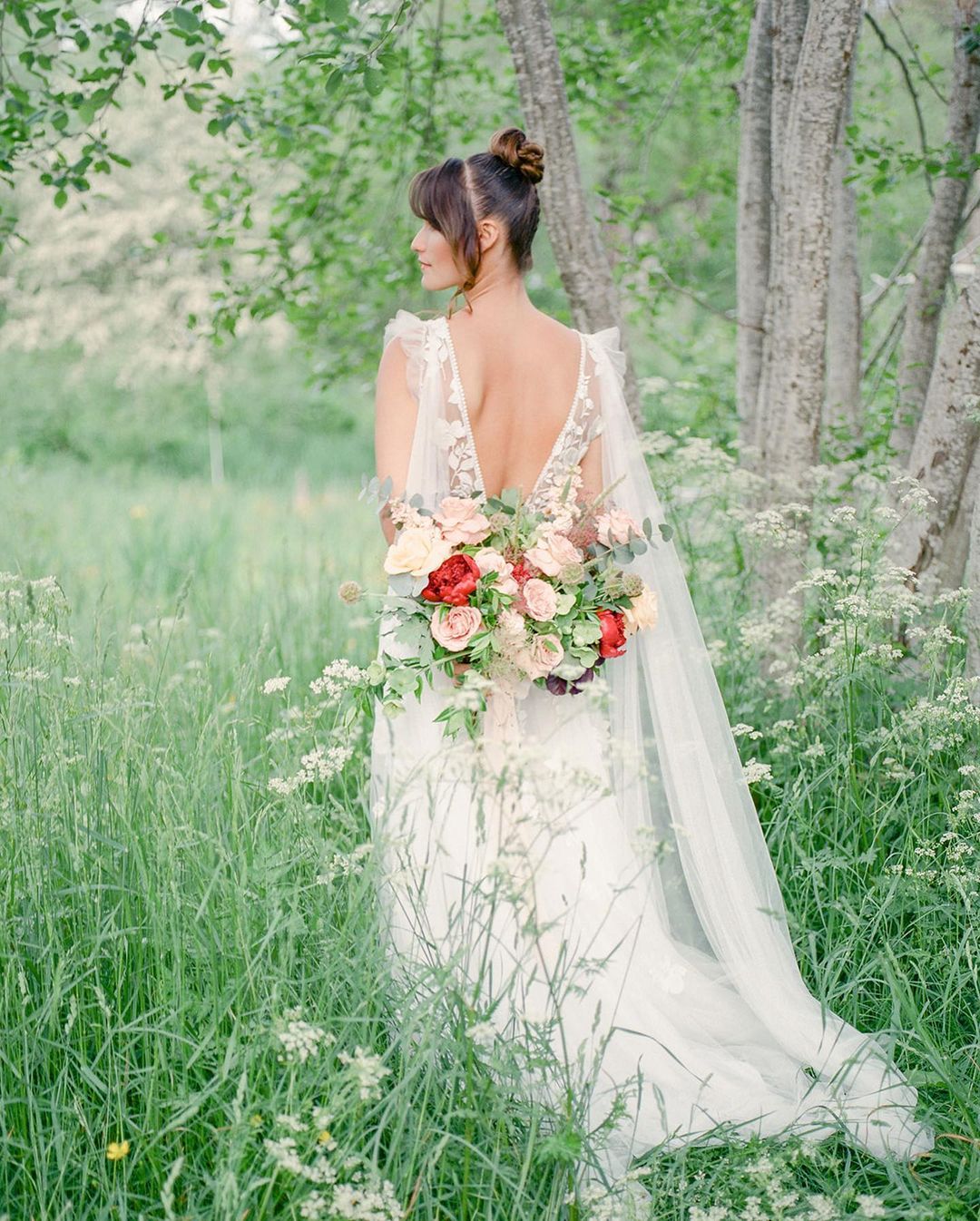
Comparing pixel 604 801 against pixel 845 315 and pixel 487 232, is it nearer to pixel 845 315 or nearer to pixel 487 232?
pixel 487 232

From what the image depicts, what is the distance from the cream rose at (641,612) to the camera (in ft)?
9.50

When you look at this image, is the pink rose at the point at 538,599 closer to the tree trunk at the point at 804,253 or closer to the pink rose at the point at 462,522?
the pink rose at the point at 462,522

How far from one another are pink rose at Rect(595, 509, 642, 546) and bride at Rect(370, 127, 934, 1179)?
15 cm

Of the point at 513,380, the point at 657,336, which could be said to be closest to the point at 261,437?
the point at 657,336

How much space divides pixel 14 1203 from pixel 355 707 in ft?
3.86

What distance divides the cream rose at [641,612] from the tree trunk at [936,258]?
2336 millimetres

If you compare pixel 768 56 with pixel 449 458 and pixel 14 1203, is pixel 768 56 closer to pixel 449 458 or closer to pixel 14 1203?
pixel 449 458

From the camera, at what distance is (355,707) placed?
2.72 metres

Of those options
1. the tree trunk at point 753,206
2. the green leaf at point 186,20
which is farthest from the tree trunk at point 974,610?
Answer: the green leaf at point 186,20

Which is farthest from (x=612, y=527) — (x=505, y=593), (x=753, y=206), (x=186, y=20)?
(x=753, y=206)

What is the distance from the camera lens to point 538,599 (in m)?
2.70

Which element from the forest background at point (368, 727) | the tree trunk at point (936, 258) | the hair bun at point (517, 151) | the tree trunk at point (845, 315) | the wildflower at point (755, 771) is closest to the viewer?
the forest background at point (368, 727)

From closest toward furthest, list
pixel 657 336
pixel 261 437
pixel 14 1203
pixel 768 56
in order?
pixel 14 1203 < pixel 768 56 < pixel 657 336 < pixel 261 437

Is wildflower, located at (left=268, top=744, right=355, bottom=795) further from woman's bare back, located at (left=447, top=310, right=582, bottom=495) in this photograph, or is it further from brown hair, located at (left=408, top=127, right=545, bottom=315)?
brown hair, located at (left=408, top=127, right=545, bottom=315)
